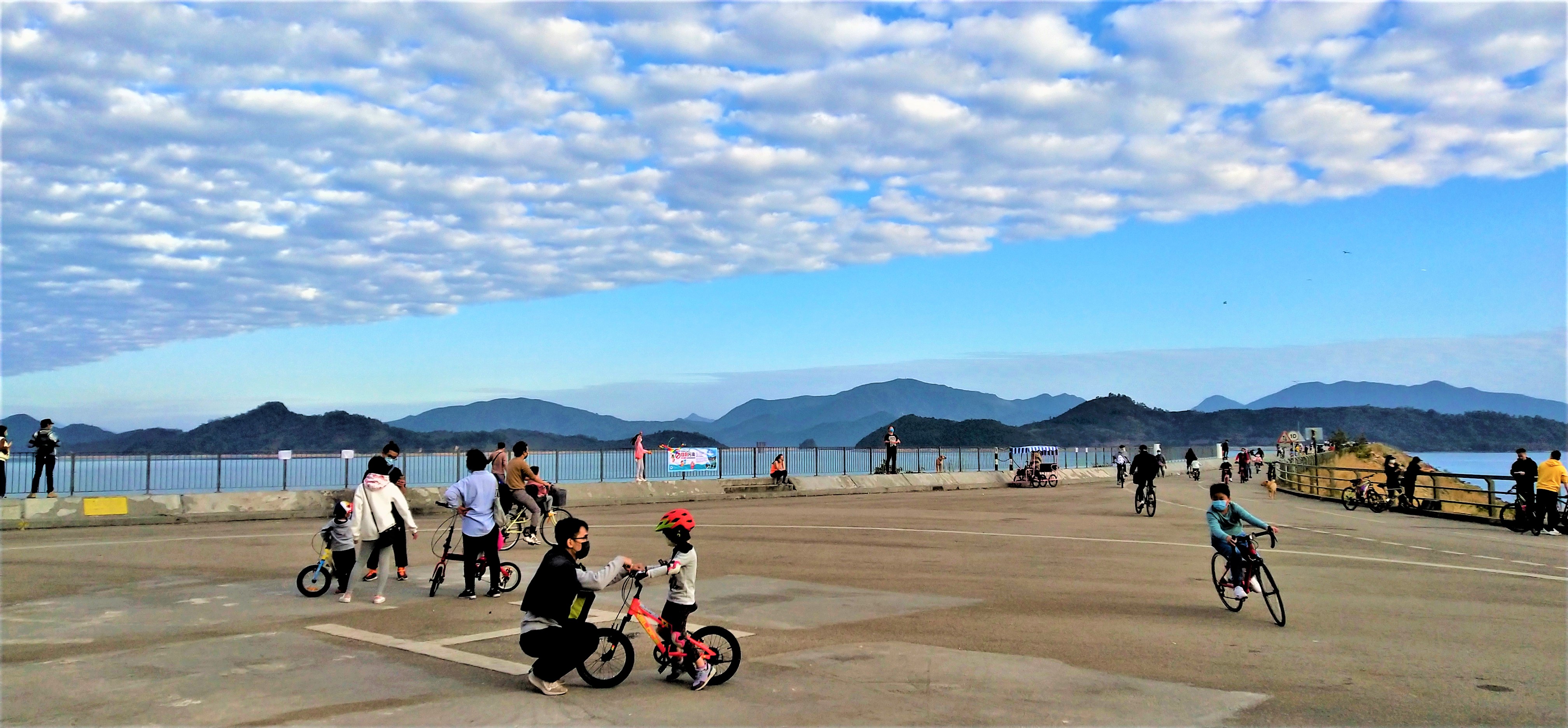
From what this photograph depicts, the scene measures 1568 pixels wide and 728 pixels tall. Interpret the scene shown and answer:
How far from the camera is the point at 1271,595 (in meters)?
12.6

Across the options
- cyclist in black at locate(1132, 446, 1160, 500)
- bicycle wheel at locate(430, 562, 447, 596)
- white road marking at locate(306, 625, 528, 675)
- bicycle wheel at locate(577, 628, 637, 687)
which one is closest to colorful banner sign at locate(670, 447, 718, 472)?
cyclist in black at locate(1132, 446, 1160, 500)

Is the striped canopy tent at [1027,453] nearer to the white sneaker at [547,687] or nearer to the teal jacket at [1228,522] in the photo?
the teal jacket at [1228,522]

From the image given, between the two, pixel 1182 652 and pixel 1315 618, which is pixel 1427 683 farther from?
pixel 1315 618

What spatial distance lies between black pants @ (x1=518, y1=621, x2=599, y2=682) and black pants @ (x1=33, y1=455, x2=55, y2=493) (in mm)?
21490

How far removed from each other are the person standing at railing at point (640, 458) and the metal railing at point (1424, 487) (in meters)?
21.6

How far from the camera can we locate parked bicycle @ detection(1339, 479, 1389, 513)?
32.1 meters

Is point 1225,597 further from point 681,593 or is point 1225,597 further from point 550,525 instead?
point 550,525

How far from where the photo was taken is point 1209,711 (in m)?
7.50

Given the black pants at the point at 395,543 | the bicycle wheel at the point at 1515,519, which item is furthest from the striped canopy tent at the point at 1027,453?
the black pants at the point at 395,543

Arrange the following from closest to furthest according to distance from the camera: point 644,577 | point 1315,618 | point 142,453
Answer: point 644,577
point 1315,618
point 142,453

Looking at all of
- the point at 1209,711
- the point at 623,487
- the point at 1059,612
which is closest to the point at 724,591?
the point at 1059,612

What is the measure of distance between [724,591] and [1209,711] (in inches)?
285

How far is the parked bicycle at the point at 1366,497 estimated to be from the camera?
105 ft

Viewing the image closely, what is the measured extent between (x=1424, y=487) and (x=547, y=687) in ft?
96.7
